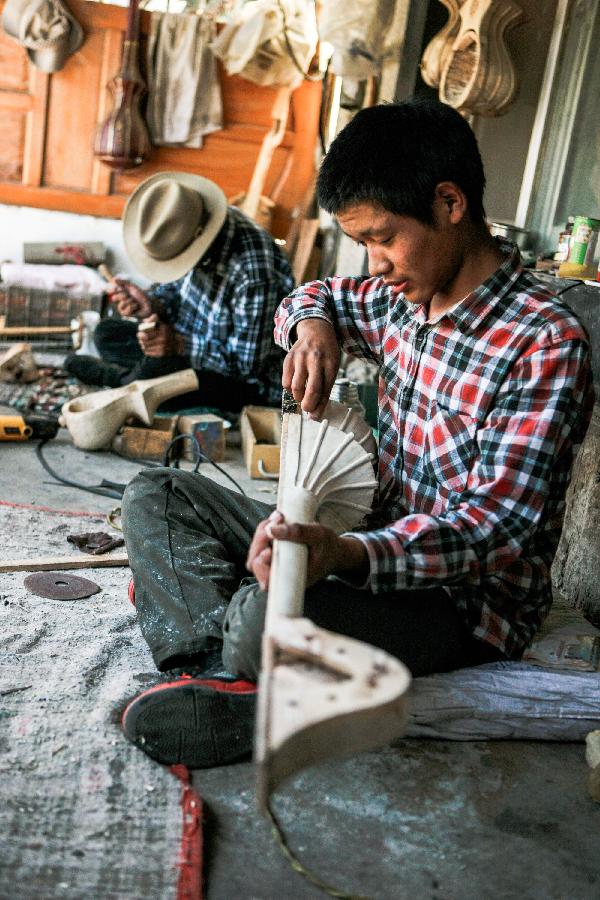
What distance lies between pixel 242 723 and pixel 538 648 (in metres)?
0.95

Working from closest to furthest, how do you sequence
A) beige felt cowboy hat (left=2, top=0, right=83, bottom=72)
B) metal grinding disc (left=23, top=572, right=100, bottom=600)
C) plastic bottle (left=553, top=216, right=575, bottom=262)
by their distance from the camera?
1. metal grinding disc (left=23, top=572, right=100, bottom=600)
2. plastic bottle (left=553, top=216, right=575, bottom=262)
3. beige felt cowboy hat (left=2, top=0, right=83, bottom=72)

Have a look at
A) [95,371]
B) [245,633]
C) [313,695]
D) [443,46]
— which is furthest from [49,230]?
[313,695]

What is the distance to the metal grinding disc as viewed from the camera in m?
3.00

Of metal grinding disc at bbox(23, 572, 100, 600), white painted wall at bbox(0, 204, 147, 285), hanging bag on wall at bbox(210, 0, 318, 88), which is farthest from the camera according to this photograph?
white painted wall at bbox(0, 204, 147, 285)

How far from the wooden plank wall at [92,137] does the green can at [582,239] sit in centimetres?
535

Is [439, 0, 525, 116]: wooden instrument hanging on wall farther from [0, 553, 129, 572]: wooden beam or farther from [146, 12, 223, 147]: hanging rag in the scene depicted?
[146, 12, 223, 147]: hanging rag

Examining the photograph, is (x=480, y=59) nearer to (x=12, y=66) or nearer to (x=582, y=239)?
(x=582, y=239)

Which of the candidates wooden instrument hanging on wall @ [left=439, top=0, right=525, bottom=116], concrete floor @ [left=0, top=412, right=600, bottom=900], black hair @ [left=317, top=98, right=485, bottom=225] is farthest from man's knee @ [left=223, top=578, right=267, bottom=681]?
wooden instrument hanging on wall @ [left=439, top=0, right=525, bottom=116]

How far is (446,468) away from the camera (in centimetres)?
231

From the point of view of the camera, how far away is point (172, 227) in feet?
17.0

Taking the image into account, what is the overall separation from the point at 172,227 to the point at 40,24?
155 inches

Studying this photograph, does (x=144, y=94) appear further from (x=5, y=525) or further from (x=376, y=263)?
(x=376, y=263)

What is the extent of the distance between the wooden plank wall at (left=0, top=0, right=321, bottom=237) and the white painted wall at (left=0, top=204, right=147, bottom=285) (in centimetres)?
8

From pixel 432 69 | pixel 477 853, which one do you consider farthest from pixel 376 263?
pixel 432 69
